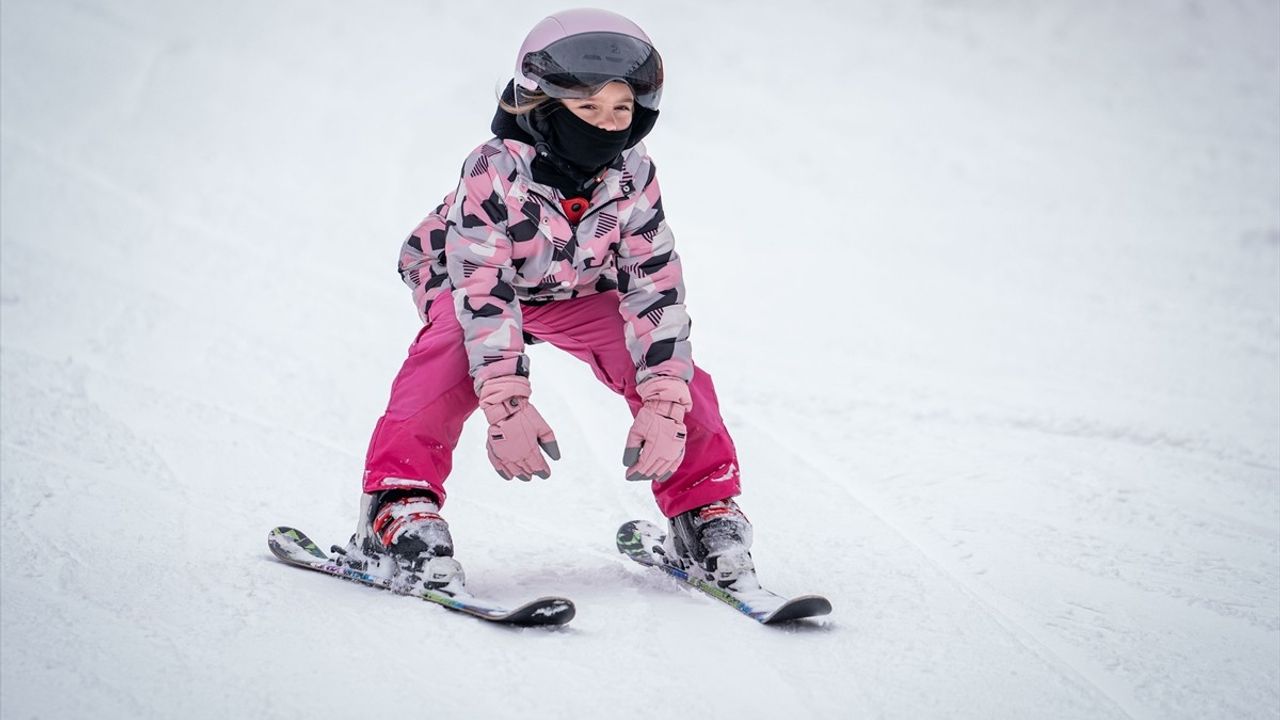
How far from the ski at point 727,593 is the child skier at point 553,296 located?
36 mm

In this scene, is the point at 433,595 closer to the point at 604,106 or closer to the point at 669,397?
the point at 669,397

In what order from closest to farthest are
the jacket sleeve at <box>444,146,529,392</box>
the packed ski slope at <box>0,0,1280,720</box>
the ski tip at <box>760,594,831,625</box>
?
the packed ski slope at <box>0,0,1280,720</box>
the ski tip at <box>760,594,831,625</box>
the jacket sleeve at <box>444,146,529,392</box>

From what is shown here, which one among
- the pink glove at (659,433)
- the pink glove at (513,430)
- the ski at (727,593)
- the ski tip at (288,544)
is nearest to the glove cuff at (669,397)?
the pink glove at (659,433)

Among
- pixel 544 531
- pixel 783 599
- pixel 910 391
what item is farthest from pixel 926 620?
pixel 910 391

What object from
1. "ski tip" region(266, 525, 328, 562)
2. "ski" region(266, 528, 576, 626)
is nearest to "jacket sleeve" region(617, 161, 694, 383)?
"ski" region(266, 528, 576, 626)

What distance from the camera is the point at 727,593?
2.46 metres

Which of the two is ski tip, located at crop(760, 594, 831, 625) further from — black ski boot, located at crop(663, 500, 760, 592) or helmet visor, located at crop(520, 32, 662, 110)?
helmet visor, located at crop(520, 32, 662, 110)

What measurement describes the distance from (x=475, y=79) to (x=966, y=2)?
13.7 ft

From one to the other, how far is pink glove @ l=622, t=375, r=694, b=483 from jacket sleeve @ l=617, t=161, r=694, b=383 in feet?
0.24

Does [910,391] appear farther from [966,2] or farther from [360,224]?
[966,2]

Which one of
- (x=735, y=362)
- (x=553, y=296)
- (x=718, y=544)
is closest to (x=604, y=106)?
(x=553, y=296)

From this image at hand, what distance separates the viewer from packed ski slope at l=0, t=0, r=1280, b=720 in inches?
84.6

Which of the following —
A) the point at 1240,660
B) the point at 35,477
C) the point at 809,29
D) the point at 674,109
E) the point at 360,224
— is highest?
the point at 809,29

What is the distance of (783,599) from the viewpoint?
2.42 meters
